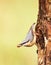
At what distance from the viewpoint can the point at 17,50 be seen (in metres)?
1.49

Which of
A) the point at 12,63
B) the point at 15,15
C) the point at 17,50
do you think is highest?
the point at 15,15

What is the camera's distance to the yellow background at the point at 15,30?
147 centimetres

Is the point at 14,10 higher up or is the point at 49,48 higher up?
the point at 14,10

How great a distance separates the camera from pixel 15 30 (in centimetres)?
150

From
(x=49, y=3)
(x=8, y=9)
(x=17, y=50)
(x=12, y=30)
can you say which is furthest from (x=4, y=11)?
(x=49, y=3)

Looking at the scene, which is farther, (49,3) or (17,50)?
(17,50)

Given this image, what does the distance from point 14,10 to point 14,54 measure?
355mm

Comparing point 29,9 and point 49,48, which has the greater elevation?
point 29,9

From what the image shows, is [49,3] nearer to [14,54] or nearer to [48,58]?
[48,58]

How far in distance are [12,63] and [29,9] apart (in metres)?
0.46

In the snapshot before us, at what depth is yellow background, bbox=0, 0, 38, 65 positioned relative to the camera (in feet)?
4.84

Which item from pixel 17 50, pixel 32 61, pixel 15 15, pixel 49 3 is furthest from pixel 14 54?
pixel 49 3

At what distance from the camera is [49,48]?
3.99 feet

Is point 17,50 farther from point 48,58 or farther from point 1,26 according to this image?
point 48,58
